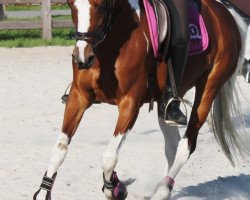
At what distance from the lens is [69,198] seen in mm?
5371

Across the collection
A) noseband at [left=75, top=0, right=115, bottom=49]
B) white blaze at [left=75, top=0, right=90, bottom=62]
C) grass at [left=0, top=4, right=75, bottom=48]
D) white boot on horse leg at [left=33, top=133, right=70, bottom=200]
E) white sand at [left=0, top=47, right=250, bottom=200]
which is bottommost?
grass at [left=0, top=4, right=75, bottom=48]

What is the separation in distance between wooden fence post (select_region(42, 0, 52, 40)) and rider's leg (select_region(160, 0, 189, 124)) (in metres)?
10.2

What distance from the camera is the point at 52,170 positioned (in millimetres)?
4754

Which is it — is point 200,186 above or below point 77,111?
below

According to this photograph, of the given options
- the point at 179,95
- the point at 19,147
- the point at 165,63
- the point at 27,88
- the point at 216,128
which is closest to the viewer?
the point at 165,63

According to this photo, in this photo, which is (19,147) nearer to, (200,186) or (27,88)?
(200,186)

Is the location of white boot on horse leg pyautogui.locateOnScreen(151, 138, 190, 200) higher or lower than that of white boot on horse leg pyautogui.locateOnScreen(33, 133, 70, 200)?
lower

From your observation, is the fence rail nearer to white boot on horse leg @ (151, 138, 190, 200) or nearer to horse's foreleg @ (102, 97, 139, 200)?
white boot on horse leg @ (151, 138, 190, 200)

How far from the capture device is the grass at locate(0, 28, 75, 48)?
569 inches

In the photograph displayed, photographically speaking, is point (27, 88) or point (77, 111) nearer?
point (77, 111)

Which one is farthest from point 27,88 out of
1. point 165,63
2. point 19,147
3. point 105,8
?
point 105,8

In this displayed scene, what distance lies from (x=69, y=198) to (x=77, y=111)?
882mm

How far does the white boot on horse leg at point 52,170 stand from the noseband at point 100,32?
0.71 metres

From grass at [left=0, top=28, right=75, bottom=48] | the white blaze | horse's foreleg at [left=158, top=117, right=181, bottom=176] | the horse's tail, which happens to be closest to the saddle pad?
horse's foreleg at [left=158, top=117, right=181, bottom=176]
